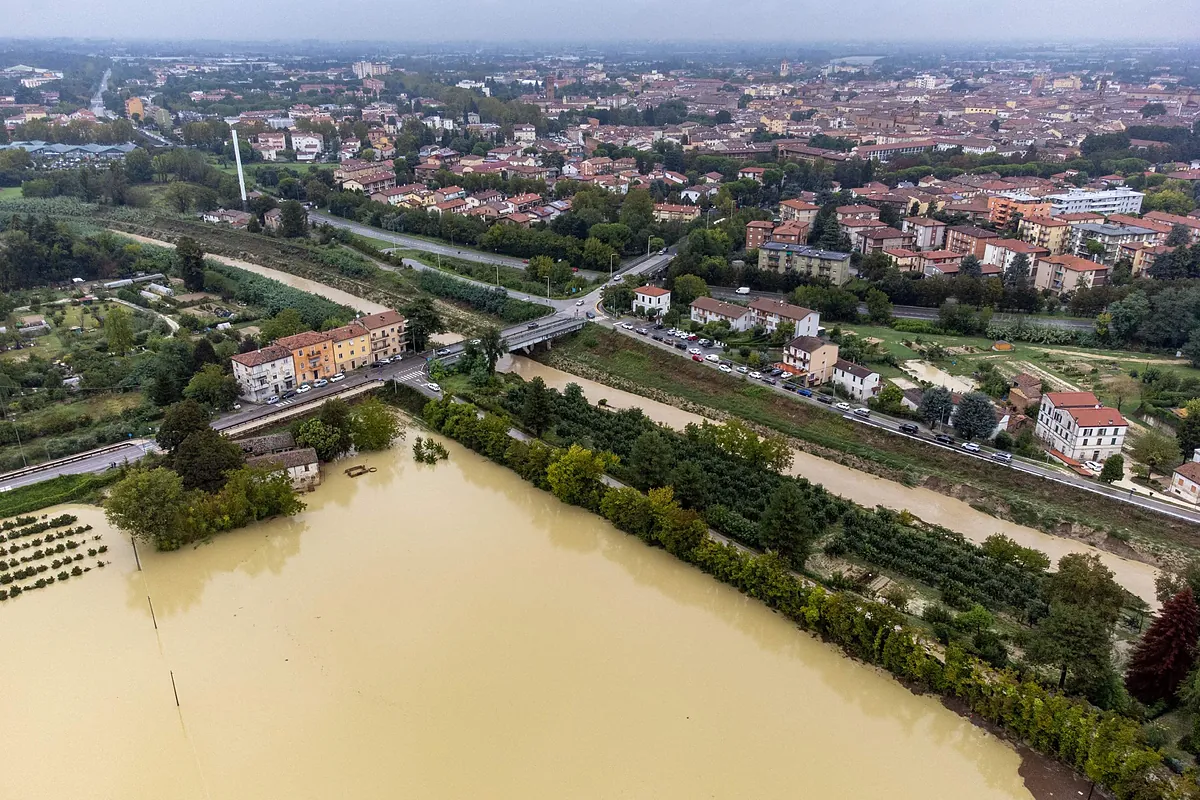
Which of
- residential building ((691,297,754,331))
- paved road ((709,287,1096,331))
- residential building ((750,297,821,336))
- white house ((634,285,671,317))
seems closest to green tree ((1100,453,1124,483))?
residential building ((750,297,821,336))

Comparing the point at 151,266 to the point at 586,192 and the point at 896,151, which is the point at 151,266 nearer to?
the point at 586,192

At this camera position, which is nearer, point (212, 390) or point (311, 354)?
point (212, 390)

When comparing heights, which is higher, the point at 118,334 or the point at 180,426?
the point at 180,426

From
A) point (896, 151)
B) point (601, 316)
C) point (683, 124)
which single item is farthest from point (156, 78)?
point (601, 316)

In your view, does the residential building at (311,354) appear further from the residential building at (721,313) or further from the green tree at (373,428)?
the residential building at (721,313)

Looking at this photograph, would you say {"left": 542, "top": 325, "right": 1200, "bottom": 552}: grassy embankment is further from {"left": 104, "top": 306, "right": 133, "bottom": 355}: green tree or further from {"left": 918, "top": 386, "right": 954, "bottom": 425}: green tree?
{"left": 104, "top": 306, "right": 133, "bottom": 355}: green tree

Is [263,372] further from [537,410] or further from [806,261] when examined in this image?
[806,261]

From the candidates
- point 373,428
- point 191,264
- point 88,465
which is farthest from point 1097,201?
point 88,465

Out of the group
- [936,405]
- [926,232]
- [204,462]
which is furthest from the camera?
[926,232]

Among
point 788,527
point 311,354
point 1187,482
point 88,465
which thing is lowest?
point 88,465
